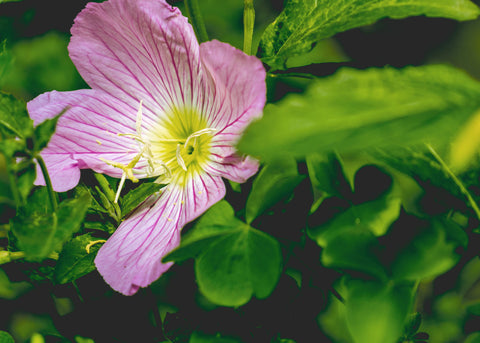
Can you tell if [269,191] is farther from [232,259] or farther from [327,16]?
[327,16]

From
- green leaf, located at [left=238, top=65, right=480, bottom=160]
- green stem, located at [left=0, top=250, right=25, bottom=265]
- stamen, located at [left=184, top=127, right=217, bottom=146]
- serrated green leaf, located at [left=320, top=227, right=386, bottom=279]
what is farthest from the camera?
stamen, located at [left=184, top=127, right=217, bottom=146]

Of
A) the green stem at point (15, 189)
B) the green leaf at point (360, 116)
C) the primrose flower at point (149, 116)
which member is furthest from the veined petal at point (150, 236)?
the green leaf at point (360, 116)

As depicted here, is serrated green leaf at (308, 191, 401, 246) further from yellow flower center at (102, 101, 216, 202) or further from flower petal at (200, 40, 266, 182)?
yellow flower center at (102, 101, 216, 202)

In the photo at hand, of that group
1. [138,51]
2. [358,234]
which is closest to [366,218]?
[358,234]

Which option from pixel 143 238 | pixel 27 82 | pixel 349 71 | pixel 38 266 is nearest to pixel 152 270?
pixel 143 238

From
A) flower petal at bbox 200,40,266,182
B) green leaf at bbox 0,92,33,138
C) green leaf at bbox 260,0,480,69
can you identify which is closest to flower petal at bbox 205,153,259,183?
flower petal at bbox 200,40,266,182

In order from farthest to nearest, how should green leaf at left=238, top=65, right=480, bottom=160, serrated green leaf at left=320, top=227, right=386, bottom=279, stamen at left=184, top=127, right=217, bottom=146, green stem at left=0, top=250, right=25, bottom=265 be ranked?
stamen at left=184, top=127, right=217, bottom=146
green stem at left=0, top=250, right=25, bottom=265
serrated green leaf at left=320, top=227, right=386, bottom=279
green leaf at left=238, top=65, right=480, bottom=160

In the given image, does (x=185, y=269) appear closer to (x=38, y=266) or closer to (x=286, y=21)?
(x=38, y=266)
